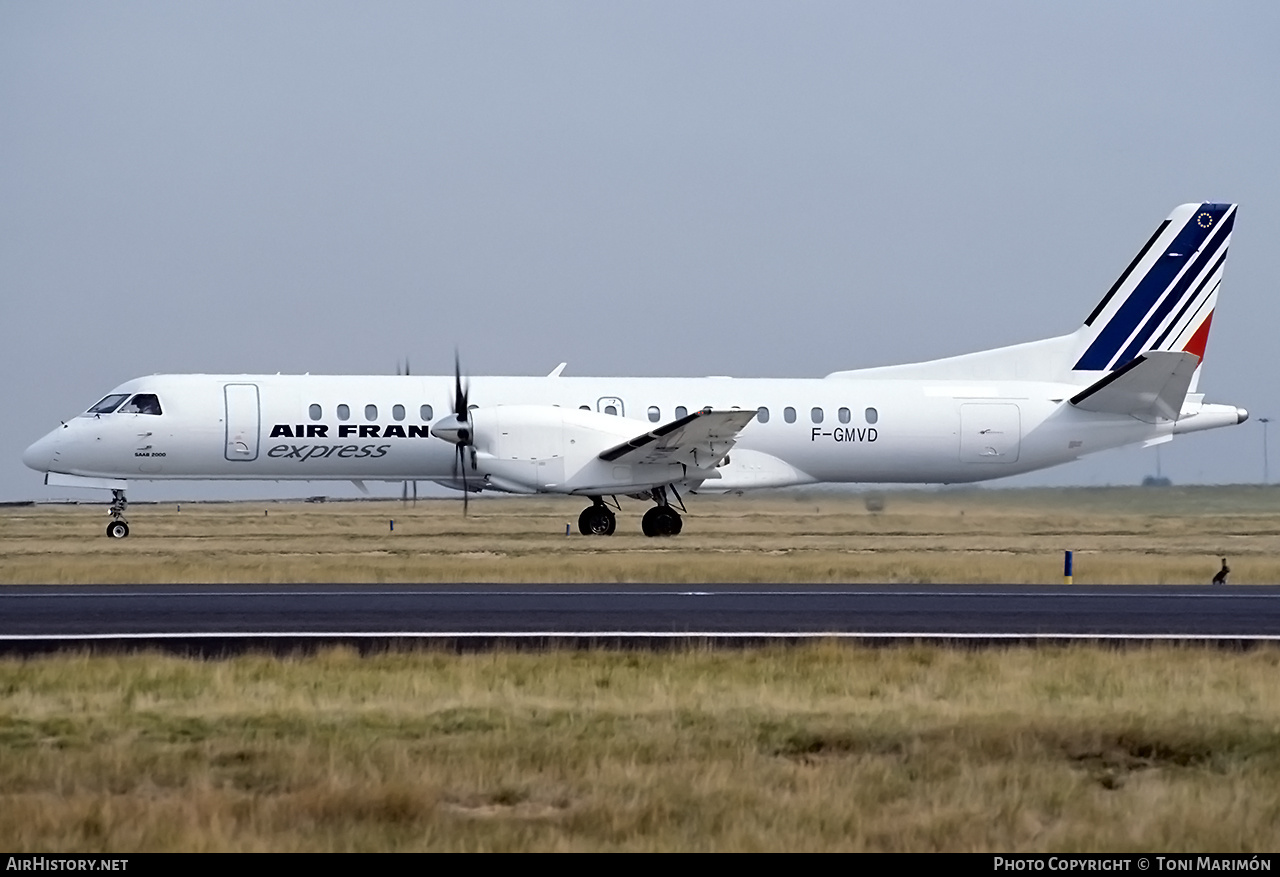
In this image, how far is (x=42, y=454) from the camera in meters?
35.2

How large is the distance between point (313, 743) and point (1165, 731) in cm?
621

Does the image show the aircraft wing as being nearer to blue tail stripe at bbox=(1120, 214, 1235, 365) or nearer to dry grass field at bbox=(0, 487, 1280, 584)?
dry grass field at bbox=(0, 487, 1280, 584)

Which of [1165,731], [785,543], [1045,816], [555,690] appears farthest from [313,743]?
[785,543]

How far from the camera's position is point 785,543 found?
38.7 m

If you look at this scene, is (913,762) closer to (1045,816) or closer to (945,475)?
(1045,816)

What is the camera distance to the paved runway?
1791 centimetres

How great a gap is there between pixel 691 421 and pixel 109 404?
13238mm

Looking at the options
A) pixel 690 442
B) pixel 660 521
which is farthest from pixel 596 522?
pixel 690 442

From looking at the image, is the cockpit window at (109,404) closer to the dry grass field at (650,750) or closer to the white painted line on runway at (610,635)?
the white painted line on runway at (610,635)

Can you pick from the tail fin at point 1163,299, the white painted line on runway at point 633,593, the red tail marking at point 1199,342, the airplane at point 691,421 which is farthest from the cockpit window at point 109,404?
the red tail marking at point 1199,342

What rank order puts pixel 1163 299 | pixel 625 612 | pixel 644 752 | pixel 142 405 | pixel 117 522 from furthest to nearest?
pixel 1163 299, pixel 117 522, pixel 142 405, pixel 625 612, pixel 644 752

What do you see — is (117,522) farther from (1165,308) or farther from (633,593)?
(1165,308)

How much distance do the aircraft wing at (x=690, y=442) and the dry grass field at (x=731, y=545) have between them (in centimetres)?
195

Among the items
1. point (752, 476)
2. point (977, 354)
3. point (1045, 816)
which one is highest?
point (977, 354)
